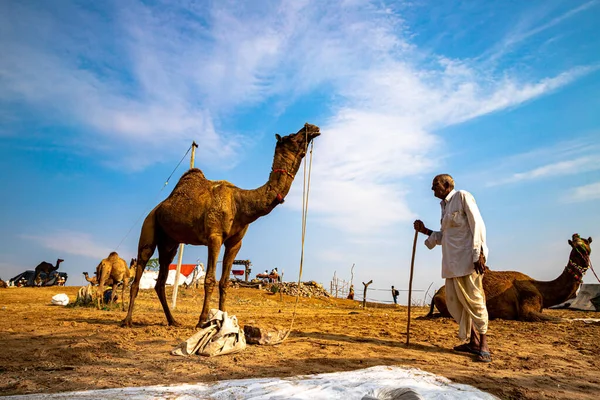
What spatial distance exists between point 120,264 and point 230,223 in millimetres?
10478

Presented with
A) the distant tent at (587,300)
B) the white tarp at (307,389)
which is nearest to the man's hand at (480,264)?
the white tarp at (307,389)

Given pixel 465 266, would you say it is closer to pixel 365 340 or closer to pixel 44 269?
pixel 365 340

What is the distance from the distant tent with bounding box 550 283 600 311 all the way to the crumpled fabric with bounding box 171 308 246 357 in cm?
1201

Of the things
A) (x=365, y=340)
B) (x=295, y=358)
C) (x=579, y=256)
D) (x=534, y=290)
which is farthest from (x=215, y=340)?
(x=579, y=256)

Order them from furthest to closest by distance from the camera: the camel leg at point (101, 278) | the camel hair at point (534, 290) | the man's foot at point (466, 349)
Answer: the camel leg at point (101, 278) → the camel hair at point (534, 290) → the man's foot at point (466, 349)

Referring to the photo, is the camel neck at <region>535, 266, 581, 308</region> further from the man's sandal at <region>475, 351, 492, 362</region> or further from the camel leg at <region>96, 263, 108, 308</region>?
the camel leg at <region>96, 263, 108, 308</region>

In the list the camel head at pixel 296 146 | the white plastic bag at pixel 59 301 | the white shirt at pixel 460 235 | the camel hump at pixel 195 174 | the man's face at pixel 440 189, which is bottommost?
the white plastic bag at pixel 59 301

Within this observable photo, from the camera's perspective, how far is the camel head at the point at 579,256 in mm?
8930

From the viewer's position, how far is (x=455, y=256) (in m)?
5.38

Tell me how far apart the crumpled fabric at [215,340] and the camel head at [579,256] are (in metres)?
7.95

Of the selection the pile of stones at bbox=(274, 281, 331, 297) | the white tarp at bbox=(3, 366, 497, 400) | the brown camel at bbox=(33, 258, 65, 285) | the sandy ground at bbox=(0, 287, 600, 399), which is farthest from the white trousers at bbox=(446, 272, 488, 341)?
the brown camel at bbox=(33, 258, 65, 285)

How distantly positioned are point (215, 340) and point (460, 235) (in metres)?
3.53

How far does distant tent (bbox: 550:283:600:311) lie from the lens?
1266 cm

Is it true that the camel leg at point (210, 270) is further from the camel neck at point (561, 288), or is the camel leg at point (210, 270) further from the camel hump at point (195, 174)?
the camel neck at point (561, 288)
